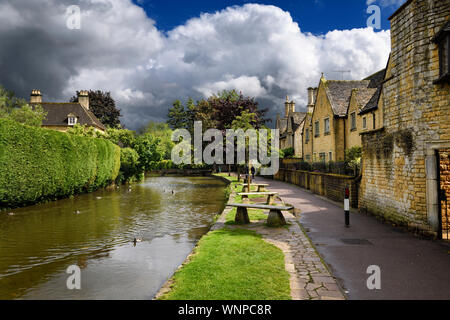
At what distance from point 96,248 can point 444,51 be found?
11938mm

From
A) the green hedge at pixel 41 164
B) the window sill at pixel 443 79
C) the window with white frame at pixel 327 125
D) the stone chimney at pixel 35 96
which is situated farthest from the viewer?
the stone chimney at pixel 35 96

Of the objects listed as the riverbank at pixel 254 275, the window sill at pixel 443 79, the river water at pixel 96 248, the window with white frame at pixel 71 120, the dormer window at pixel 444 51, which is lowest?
A: the river water at pixel 96 248

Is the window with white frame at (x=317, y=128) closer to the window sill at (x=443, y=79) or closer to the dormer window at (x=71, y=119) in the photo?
the window sill at (x=443, y=79)

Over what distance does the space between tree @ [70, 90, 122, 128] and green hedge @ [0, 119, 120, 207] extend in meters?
42.5

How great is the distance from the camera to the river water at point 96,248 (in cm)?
654

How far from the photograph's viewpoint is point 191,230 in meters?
11.9

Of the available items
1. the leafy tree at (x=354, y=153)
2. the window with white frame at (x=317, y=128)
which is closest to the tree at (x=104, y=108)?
the window with white frame at (x=317, y=128)

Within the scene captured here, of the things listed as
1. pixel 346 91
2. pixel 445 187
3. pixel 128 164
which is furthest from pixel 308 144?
pixel 445 187

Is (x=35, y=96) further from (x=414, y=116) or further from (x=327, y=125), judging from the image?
(x=414, y=116)

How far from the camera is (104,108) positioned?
65562mm

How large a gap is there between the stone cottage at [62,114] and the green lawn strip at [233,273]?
157 ft

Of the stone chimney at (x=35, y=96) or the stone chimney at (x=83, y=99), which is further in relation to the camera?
the stone chimney at (x=83, y=99)
